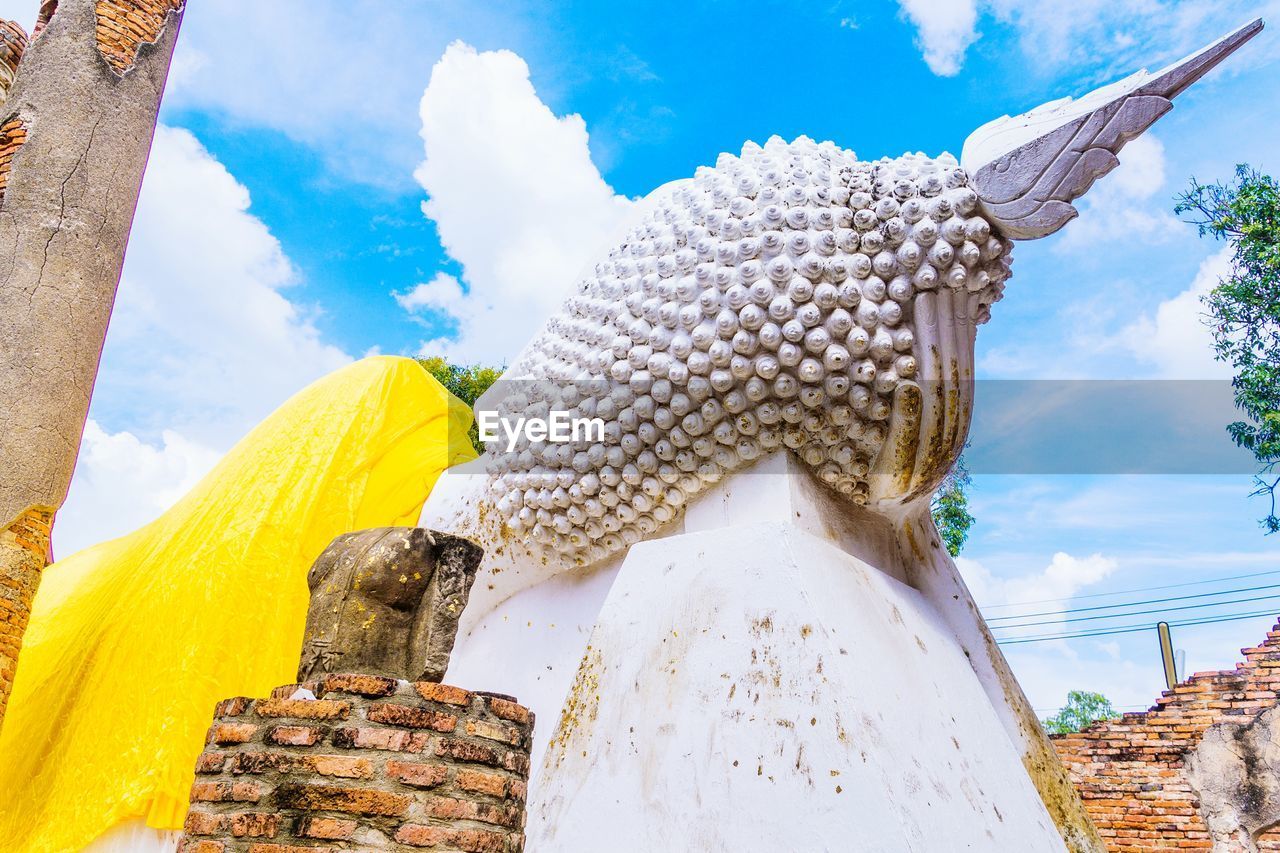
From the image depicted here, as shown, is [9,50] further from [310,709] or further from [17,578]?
[310,709]

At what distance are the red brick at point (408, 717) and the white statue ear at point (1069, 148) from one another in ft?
5.53

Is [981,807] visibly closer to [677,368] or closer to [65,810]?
[677,368]

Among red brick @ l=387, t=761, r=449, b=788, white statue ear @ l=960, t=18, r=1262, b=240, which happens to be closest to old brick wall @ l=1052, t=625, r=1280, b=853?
white statue ear @ l=960, t=18, r=1262, b=240

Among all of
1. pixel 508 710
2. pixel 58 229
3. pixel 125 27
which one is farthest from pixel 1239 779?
pixel 125 27

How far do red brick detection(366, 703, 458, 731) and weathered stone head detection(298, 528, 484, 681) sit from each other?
13cm

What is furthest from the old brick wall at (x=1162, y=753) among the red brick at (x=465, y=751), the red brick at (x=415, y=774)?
the red brick at (x=415, y=774)

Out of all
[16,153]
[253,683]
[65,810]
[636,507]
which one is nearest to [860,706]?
[636,507]

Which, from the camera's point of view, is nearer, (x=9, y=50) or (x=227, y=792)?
(x=227, y=792)

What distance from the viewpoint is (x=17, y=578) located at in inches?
122

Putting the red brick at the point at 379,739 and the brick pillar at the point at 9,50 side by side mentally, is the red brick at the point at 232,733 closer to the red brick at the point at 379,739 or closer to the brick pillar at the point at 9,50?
the red brick at the point at 379,739

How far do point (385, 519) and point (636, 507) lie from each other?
1285mm

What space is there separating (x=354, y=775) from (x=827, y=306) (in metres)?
1.45

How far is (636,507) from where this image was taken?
8.05 ft

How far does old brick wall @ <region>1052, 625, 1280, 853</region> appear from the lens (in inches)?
223
